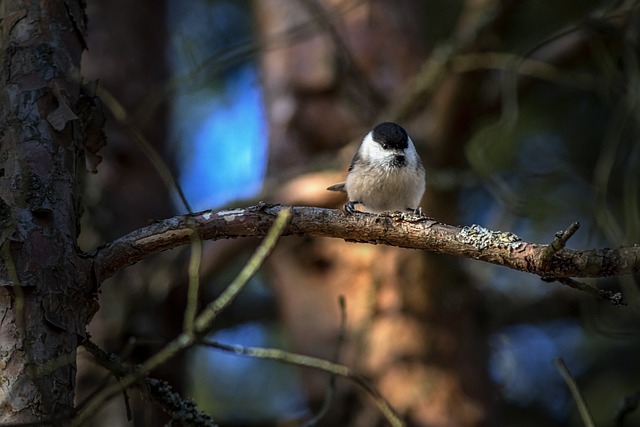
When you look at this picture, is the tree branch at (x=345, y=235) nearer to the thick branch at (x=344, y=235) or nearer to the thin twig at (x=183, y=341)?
the thick branch at (x=344, y=235)

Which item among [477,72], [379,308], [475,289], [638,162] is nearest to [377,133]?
[477,72]

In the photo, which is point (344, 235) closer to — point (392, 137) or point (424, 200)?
point (392, 137)

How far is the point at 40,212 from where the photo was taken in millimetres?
1502

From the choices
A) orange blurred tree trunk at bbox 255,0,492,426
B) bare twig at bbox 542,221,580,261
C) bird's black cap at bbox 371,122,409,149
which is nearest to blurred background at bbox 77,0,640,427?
orange blurred tree trunk at bbox 255,0,492,426

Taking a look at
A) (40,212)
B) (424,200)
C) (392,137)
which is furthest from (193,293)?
(424,200)

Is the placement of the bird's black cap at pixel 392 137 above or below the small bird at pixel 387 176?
above

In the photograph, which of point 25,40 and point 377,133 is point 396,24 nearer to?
point 377,133

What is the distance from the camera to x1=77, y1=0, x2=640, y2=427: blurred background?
3.45m

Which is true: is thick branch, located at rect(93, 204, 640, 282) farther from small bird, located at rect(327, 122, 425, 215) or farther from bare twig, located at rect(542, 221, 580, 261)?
small bird, located at rect(327, 122, 425, 215)

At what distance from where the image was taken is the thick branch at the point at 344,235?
4.82 feet

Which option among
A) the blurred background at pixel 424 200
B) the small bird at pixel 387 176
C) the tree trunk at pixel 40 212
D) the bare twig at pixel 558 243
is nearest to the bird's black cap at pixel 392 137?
the small bird at pixel 387 176

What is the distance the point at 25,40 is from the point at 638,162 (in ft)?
10.3

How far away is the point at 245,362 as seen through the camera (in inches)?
214

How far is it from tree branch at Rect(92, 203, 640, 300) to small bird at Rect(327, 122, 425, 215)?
994mm
